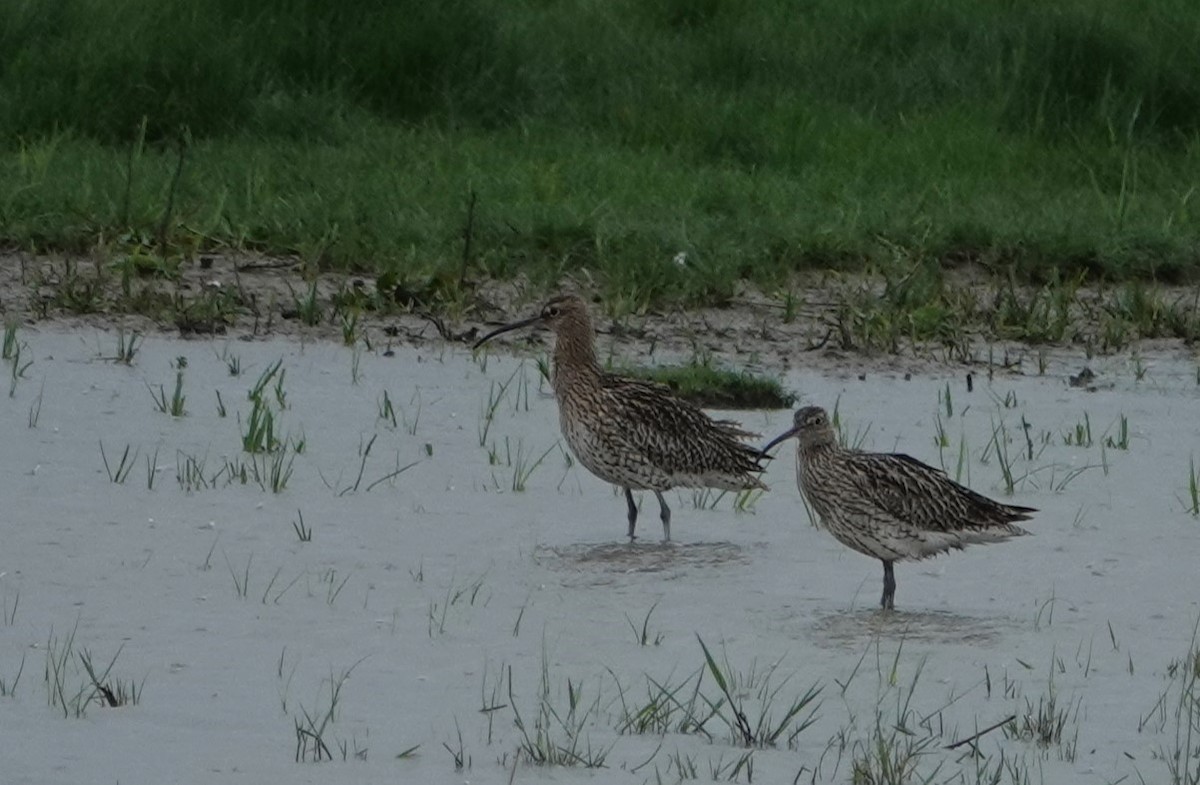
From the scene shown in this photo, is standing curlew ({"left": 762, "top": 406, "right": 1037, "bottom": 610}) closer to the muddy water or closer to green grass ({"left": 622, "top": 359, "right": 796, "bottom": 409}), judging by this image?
the muddy water

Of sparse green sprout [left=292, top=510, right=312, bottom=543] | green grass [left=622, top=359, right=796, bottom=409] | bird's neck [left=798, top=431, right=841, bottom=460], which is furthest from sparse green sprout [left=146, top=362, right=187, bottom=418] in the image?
bird's neck [left=798, top=431, right=841, bottom=460]

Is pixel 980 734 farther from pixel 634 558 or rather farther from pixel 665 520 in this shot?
pixel 665 520

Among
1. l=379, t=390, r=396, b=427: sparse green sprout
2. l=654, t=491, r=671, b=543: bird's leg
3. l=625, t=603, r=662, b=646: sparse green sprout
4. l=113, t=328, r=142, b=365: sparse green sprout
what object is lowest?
l=113, t=328, r=142, b=365: sparse green sprout

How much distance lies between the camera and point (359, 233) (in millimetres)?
12344

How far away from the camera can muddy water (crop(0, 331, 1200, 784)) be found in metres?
6.23

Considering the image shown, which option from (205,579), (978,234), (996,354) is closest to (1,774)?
(205,579)

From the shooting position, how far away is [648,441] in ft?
28.8

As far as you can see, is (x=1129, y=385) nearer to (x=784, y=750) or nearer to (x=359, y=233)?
(x=359, y=233)

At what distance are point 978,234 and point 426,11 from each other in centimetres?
374

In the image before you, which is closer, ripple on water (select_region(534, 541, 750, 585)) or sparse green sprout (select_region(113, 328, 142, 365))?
ripple on water (select_region(534, 541, 750, 585))

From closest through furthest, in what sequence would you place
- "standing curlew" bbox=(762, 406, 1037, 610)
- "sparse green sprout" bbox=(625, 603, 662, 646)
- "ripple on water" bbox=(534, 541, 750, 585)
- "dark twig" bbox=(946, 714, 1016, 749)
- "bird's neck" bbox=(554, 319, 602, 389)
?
"dark twig" bbox=(946, 714, 1016, 749) → "sparse green sprout" bbox=(625, 603, 662, 646) → "standing curlew" bbox=(762, 406, 1037, 610) → "ripple on water" bbox=(534, 541, 750, 585) → "bird's neck" bbox=(554, 319, 602, 389)

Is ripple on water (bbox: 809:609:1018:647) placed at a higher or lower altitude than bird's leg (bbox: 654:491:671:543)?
higher

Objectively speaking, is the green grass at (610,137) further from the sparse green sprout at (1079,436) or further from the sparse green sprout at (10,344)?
the sparse green sprout at (1079,436)

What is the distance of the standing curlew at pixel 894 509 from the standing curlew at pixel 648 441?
0.67 m
